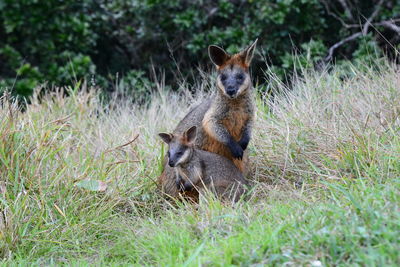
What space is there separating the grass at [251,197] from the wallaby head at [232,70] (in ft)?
2.24

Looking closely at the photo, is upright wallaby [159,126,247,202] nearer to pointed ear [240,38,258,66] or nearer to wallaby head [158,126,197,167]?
wallaby head [158,126,197,167]

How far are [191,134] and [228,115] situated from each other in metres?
0.53

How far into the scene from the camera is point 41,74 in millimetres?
11609

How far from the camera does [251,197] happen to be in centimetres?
612

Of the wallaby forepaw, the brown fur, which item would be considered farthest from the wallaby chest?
the brown fur

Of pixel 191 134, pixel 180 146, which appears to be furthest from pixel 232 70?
pixel 180 146

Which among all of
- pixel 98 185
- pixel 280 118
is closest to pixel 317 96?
pixel 280 118

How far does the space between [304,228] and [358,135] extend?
1910 millimetres

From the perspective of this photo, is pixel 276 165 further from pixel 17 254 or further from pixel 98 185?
pixel 17 254

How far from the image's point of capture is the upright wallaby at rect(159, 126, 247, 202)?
20.9ft

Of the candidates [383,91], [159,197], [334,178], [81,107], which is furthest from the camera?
[81,107]

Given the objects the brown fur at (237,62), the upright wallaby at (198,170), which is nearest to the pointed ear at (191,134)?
the upright wallaby at (198,170)

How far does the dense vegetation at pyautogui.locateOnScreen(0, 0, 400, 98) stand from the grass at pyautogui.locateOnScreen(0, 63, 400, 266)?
2787 millimetres

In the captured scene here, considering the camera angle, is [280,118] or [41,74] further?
[41,74]
